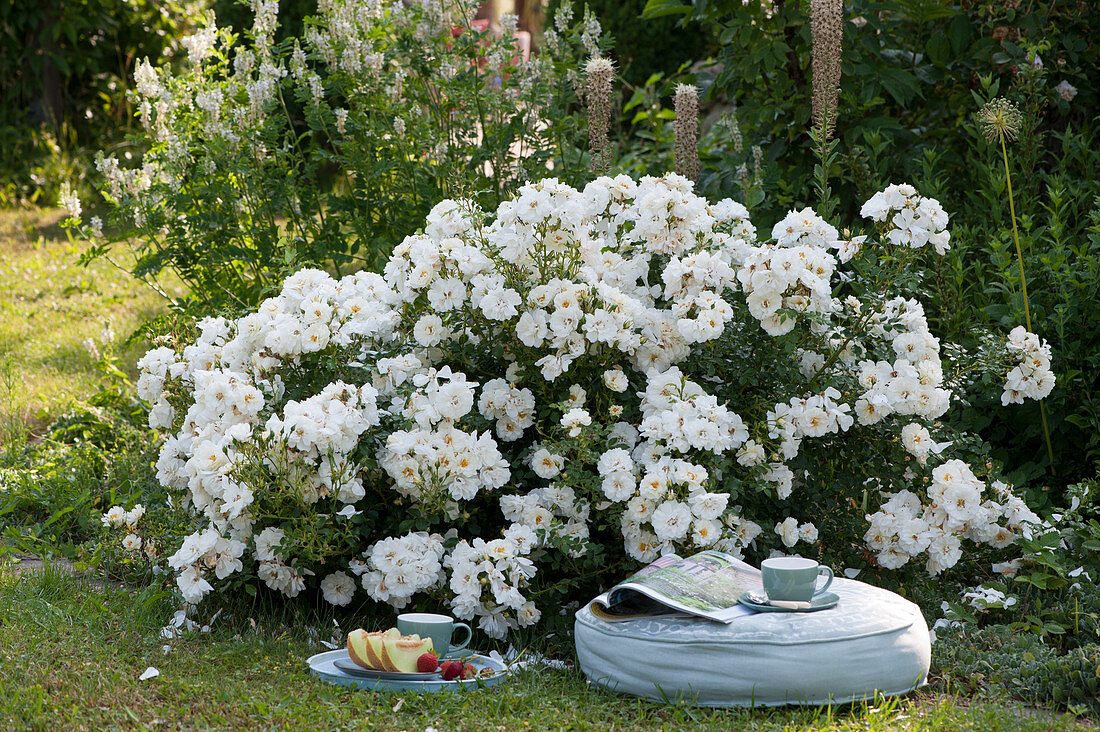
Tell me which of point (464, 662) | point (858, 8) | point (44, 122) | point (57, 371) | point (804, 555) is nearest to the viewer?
point (464, 662)

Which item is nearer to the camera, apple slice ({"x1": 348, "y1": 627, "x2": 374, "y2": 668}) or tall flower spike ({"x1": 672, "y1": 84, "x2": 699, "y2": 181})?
apple slice ({"x1": 348, "y1": 627, "x2": 374, "y2": 668})

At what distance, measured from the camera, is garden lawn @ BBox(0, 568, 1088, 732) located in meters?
2.17

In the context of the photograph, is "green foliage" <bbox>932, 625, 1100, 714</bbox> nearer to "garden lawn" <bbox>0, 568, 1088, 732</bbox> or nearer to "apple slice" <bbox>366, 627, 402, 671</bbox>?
"garden lawn" <bbox>0, 568, 1088, 732</bbox>

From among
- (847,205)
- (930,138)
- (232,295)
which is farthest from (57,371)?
(930,138)

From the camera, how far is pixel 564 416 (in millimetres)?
2586

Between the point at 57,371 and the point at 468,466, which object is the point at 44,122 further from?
the point at 468,466

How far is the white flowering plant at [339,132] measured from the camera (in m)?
4.13

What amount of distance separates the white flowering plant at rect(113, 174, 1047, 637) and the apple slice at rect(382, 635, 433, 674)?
0.67 ft

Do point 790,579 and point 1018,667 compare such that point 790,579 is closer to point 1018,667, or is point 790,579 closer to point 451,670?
point 1018,667

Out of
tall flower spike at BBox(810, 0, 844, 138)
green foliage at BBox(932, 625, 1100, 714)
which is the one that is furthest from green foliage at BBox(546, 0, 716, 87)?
green foliage at BBox(932, 625, 1100, 714)

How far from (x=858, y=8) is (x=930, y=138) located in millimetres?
614

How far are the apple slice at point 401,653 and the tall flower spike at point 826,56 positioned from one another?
2045mm

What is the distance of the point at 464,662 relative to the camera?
2.44 m

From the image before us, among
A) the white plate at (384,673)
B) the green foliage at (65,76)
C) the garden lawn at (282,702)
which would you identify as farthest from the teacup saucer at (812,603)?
the green foliage at (65,76)
